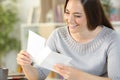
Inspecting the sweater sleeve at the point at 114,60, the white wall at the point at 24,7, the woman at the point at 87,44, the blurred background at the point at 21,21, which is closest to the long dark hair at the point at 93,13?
the woman at the point at 87,44

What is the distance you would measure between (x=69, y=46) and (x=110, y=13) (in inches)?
60.3

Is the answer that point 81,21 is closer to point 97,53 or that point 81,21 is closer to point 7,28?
point 97,53

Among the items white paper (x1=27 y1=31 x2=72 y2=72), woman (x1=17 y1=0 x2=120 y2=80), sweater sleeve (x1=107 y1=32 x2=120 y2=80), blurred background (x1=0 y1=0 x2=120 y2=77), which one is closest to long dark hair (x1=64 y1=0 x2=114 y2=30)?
woman (x1=17 y1=0 x2=120 y2=80)

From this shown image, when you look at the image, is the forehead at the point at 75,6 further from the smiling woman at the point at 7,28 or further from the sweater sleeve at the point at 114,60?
the smiling woman at the point at 7,28

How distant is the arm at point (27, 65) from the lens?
1.54m

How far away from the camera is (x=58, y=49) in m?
1.76

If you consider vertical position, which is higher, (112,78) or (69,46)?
(69,46)

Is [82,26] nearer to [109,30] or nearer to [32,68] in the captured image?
[109,30]

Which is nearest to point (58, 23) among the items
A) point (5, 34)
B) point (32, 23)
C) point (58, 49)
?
point (32, 23)

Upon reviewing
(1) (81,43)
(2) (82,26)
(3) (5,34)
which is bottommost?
(3) (5,34)

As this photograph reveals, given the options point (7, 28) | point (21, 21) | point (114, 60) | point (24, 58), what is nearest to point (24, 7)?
point (21, 21)

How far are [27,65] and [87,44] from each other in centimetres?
36

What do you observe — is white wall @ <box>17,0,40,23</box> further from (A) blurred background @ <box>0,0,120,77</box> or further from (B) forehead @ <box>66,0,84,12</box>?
(B) forehead @ <box>66,0,84,12</box>

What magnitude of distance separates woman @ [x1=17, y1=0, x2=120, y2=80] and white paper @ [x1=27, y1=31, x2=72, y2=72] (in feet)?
0.15
